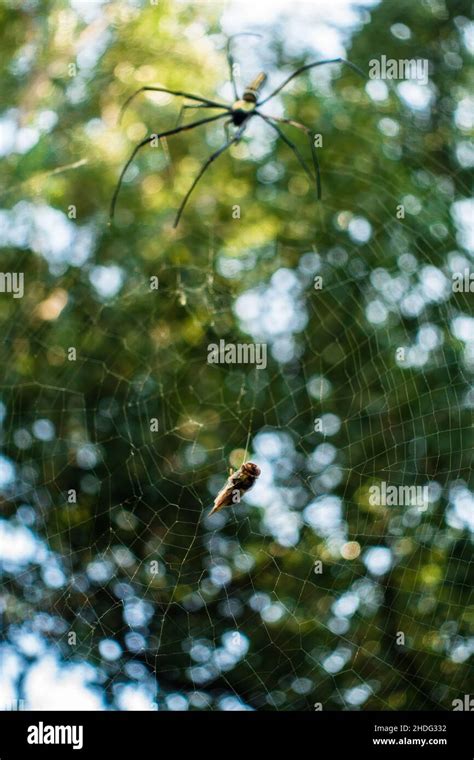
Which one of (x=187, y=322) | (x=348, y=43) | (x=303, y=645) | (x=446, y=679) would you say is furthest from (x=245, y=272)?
(x=446, y=679)

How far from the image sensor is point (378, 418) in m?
4.29

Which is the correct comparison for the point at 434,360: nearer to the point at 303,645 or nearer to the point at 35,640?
the point at 303,645

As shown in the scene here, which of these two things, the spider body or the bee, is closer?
the bee

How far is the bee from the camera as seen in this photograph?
2.47 meters

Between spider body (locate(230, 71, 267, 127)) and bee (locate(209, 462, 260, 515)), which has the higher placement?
spider body (locate(230, 71, 267, 127))

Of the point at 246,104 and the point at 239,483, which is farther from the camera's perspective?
the point at 246,104

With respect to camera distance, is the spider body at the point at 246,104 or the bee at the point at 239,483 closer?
the bee at the point at 239,483

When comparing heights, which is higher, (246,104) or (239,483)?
(246,104)

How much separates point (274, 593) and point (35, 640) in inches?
45.2

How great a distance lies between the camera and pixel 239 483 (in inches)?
97.7

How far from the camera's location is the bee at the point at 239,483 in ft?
8.11

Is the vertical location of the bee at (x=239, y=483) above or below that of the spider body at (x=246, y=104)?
below

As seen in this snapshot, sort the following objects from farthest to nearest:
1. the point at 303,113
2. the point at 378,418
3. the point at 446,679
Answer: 1. the point at 303,113
2. the point at 378,418
3. the point at 446,679

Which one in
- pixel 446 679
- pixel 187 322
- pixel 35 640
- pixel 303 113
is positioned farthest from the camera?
pixel 303 113
